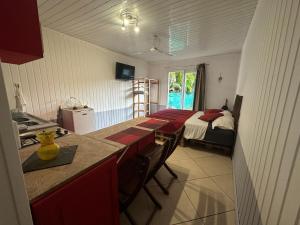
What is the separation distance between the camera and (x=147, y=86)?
5.85 metres

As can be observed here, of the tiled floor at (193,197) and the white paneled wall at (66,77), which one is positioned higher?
the white paneled wall at (66,77)

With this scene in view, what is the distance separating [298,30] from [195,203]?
179 centimetres

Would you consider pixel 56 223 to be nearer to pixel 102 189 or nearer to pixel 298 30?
pixel 102 189

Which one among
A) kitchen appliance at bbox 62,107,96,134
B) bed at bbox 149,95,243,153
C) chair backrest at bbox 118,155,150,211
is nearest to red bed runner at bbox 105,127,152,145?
chair backrest at bbox 118,155,150,211

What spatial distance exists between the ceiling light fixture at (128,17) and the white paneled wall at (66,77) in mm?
1544

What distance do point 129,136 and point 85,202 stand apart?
0.72m

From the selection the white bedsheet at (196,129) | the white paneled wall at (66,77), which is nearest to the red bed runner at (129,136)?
the white bedsheet at (196,129)

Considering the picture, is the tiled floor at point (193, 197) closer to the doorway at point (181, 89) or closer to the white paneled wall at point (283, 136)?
the white paneled wall at point (283, 136)

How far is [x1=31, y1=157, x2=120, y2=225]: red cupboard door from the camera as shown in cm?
66

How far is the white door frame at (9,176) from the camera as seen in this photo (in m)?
0.45

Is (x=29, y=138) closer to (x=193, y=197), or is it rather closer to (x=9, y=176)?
(x=9, y=176)

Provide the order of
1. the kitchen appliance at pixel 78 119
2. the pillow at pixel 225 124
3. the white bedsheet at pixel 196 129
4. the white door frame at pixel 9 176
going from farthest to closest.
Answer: the kitchen appliance at pixel 78 119
the white bedsheet at pixel 196 129
the pillow at pixel 225 124
the white door frame at pixel 9 176

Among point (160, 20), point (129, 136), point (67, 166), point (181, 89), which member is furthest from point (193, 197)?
point (181, 89)

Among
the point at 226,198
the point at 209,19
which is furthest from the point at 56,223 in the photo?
the point at 209,19
